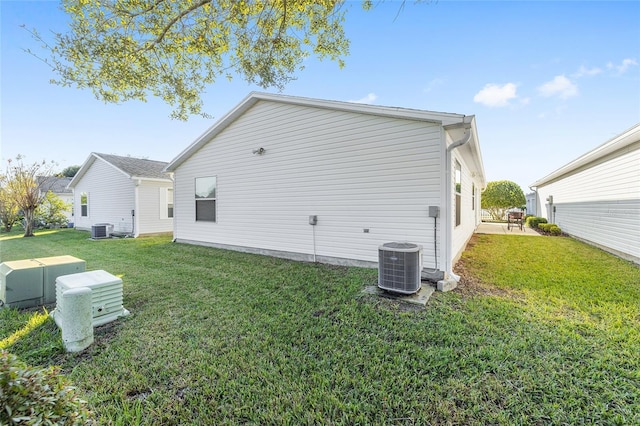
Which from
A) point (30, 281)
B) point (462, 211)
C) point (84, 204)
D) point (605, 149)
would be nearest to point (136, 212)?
point (84, 204)

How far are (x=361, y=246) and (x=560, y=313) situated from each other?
10.8ft

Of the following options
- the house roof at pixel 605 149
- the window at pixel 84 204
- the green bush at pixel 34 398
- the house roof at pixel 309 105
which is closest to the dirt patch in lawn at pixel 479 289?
the house roof at pixel 309 105

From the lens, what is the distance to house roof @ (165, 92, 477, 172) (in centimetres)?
470

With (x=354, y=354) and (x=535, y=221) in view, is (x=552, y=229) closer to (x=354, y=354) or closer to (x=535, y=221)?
(x=535, y=221)

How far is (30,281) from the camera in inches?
153

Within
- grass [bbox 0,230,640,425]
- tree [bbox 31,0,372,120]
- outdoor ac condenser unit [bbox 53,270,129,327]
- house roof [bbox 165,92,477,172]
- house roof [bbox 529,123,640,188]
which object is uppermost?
tree [bbox 31,0,372,120]

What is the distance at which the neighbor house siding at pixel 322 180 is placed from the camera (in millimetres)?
5094

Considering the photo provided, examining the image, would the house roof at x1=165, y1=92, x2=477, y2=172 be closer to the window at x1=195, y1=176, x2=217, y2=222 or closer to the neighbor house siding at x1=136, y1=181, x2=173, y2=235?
the window at x1=195, y1=176, x2=217, y2=222

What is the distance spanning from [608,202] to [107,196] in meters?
20.2

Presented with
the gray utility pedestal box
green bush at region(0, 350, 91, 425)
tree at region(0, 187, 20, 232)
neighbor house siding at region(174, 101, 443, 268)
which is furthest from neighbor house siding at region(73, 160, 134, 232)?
green bush at region(0, 350, 91, 425)

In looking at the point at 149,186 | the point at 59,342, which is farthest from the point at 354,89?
the point at 149,186

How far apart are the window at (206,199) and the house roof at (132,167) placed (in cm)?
392

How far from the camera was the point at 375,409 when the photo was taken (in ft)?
6.42

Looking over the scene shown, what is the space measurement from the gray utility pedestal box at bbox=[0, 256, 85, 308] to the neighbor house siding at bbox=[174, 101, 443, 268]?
412 cm
